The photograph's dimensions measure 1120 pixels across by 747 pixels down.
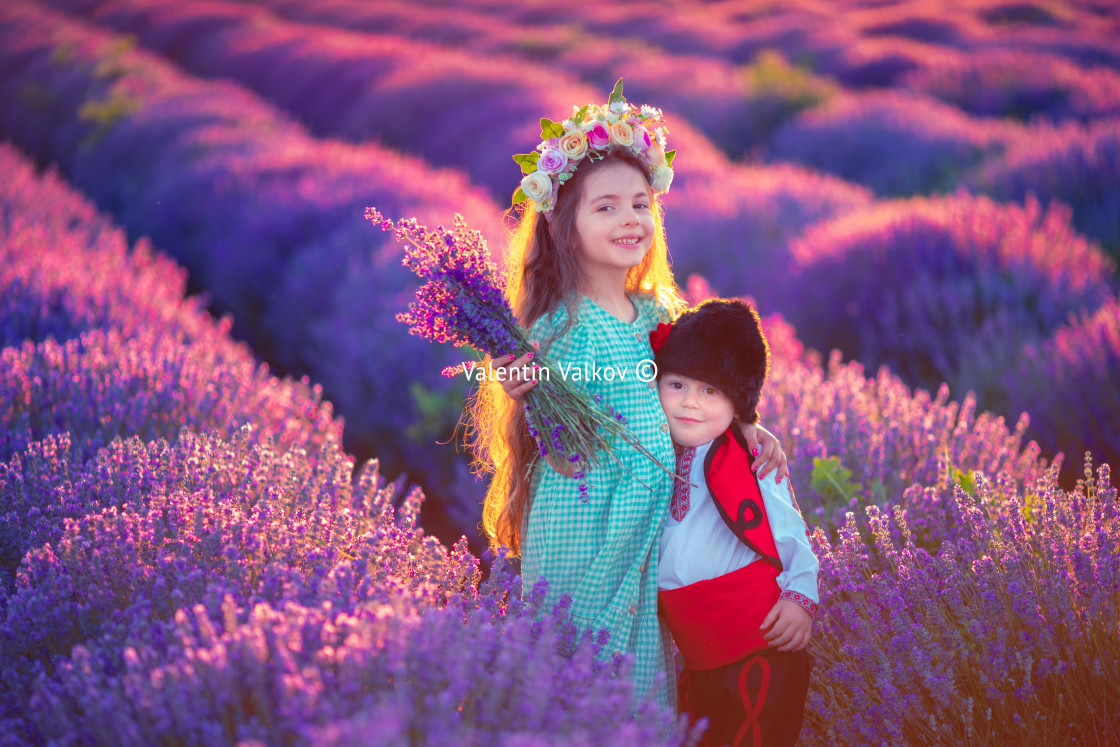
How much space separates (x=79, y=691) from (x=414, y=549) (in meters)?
0.84

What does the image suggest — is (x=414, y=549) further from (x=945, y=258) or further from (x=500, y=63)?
(x=500, y=63)

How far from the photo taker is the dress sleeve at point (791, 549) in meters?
1.83

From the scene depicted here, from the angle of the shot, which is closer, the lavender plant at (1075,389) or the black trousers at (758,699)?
the black trousers at (758,699)

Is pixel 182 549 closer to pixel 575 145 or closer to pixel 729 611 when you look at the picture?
pixel 729 611

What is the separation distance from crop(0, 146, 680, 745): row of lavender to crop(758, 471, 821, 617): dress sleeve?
0.52 meters

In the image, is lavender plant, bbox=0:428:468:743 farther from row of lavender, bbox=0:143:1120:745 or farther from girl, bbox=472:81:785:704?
girl, bbox=472:81:785:704

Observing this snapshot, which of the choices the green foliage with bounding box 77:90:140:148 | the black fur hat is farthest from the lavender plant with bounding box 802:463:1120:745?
the green foliage with bounding box 77:90:140:148

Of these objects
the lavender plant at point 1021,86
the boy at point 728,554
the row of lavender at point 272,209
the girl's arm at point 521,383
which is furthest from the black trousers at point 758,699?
the lavender plant at point 1021,86

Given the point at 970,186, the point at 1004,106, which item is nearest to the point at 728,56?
the point at 1004,106

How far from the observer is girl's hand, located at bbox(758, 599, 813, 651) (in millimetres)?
1795

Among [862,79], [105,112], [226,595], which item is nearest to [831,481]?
[226,595]

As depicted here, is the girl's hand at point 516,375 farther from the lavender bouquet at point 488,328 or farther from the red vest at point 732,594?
the red vest at point 732,594

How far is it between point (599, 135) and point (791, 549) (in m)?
1.24

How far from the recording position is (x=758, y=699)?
1785mm
